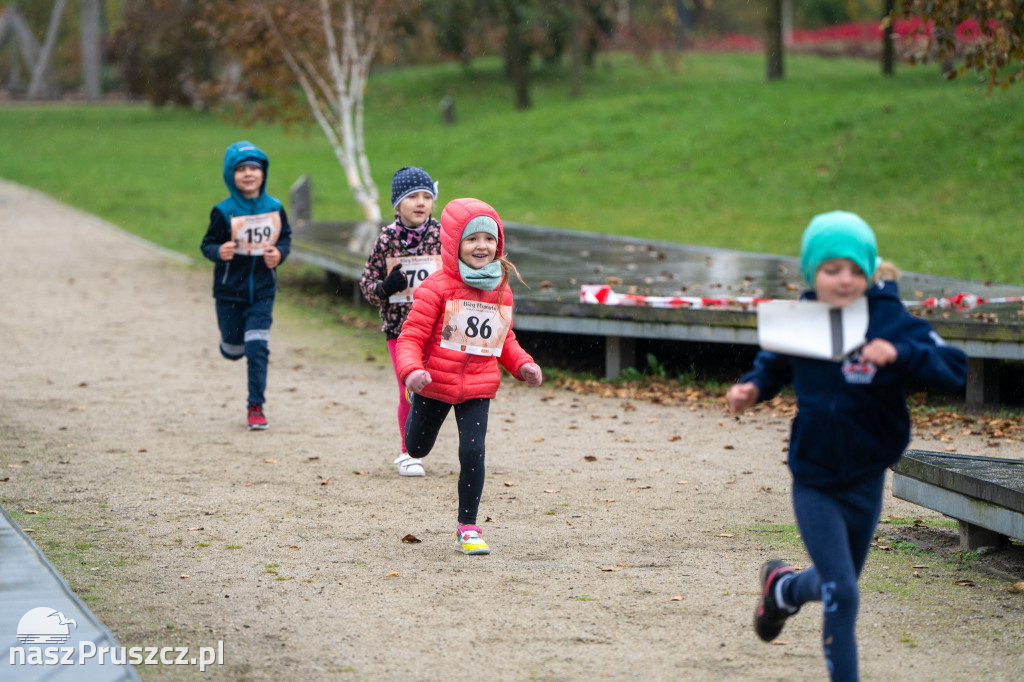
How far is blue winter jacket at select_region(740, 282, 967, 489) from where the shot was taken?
3758 mm

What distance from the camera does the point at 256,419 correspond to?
28.4 feet

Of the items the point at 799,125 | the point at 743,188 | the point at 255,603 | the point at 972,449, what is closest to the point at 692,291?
the point at 972,449

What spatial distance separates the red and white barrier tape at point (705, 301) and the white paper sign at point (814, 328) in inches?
245

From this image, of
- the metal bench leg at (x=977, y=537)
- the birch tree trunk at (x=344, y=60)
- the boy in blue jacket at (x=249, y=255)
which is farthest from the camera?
the birch tree trunk at (x=344, y=60)

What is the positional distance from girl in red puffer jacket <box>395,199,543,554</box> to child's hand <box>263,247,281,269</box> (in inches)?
125

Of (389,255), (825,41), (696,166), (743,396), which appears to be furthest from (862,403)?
(825,41)

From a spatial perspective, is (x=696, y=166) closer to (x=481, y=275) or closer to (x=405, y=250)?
(x=405, y=250)

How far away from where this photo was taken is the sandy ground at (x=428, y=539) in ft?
14.6

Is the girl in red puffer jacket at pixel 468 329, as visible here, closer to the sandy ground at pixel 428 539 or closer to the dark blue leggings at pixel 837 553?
the sandy ground at pixel 428 539

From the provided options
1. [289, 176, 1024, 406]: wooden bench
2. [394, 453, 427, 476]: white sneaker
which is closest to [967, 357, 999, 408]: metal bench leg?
[289, 176, 1024, 406]: wooden bench

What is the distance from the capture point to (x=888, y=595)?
5121mm

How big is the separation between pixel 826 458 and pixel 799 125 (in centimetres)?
2520

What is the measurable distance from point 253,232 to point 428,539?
11.6 ft

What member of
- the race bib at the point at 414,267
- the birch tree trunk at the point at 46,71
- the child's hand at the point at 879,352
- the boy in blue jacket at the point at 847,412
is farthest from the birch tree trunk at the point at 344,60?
the birch tree trunk at the point at 46,71
